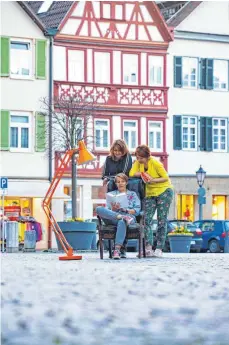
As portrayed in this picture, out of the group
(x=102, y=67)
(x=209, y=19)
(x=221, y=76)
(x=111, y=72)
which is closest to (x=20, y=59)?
(x=102, y=67)

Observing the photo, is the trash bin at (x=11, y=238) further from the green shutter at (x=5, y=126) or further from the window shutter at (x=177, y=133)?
the window shutter at (x=177, y=133)

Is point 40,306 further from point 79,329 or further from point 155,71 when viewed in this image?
point 155,71

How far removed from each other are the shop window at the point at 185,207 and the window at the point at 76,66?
681 centimetres

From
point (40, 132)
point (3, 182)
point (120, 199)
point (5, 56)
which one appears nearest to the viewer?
point (120, 199)

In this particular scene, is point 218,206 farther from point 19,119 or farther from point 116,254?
point 116,254

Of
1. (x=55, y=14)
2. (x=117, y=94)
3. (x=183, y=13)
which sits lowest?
(x=117, y=94)

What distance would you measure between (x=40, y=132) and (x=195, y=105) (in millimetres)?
8371

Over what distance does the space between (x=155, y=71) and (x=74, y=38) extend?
4434 millimetres

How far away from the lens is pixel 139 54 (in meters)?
54.4

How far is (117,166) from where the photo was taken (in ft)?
55.9

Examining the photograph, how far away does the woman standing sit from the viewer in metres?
17.1

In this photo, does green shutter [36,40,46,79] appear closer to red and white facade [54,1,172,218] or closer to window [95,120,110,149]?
red and white facade [54,1,172,218]

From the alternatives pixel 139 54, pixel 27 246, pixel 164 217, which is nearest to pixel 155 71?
pixel 139 54

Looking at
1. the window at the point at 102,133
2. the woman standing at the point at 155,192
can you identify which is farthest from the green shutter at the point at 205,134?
the woman standing at the point at 155,192
